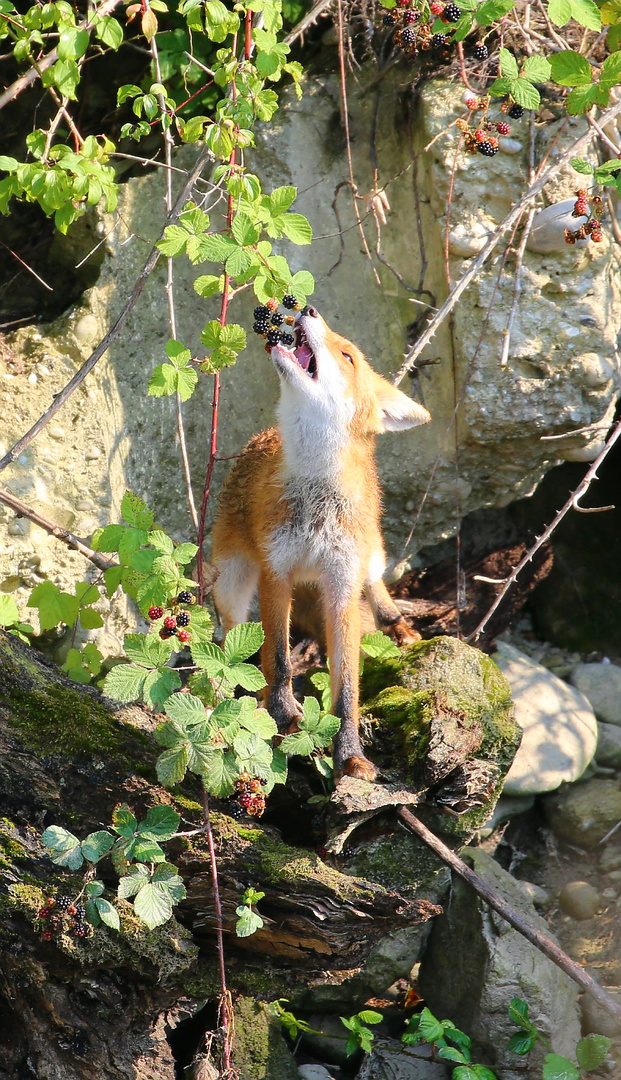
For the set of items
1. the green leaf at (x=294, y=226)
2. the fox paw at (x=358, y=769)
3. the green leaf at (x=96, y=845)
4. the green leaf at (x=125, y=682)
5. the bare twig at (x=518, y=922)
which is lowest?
the bare twig at (x=518, y=922)

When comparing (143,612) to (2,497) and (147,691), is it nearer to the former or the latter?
(147,691)

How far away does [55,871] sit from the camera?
303cm

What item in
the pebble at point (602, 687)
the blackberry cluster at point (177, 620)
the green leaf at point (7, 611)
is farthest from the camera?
the pebble at point (602, 687)

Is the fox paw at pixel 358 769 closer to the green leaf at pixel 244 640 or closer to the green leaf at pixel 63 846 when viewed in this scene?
the green leaf at pixel 244 640

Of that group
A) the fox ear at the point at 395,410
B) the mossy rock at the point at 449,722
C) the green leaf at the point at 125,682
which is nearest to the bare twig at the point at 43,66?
the fox ear at the point at 395,410

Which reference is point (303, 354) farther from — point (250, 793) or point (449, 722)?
point (250, 793)

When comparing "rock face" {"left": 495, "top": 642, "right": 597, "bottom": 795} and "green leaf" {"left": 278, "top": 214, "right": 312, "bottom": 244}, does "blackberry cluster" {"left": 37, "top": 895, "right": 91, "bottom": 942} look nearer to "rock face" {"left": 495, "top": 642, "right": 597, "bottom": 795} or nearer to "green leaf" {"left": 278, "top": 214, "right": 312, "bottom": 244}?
"green leaf" {"left": 278, "top": 214, "right": 312, "bottom": 244}

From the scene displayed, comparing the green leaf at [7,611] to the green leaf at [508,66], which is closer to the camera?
the green leaf at [508,66]

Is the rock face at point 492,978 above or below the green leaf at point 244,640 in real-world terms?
below

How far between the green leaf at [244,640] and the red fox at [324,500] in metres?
1.08

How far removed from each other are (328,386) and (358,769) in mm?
1702

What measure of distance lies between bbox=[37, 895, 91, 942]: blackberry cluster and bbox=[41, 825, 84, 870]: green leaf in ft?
0.71

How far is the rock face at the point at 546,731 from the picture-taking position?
5215 millimetres

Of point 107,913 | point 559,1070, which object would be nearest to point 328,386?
point 107,913
